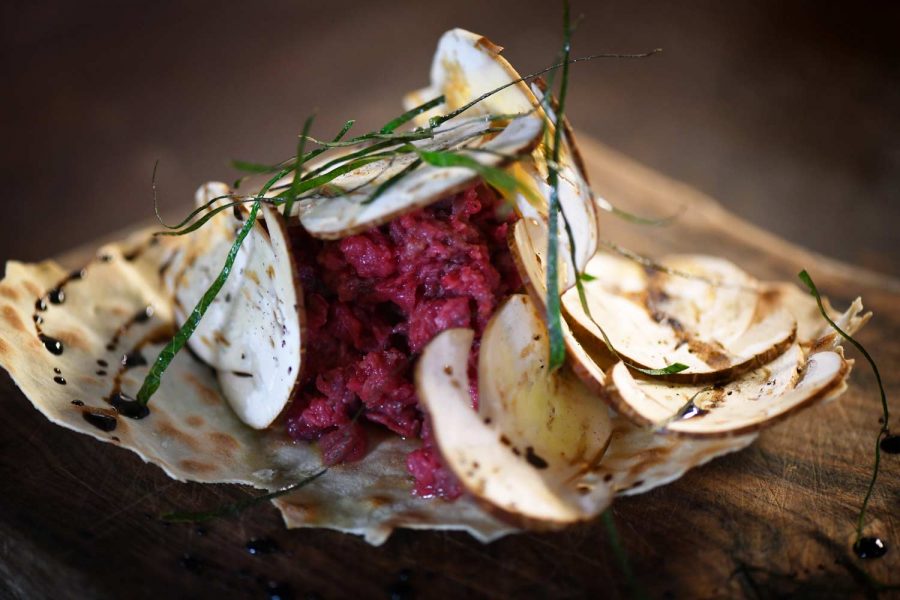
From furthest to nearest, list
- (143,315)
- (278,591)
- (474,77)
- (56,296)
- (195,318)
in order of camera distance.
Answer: (143,315) < (56,296) < (474,77) < (195,318) < (278,591)

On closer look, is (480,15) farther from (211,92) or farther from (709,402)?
(709,402)

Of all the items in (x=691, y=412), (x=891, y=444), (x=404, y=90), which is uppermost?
(x=404, y=90)

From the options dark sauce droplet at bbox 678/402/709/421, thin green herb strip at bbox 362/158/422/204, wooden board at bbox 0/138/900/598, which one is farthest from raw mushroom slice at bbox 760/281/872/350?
thin green herb strip at bbox 362/158/422/204

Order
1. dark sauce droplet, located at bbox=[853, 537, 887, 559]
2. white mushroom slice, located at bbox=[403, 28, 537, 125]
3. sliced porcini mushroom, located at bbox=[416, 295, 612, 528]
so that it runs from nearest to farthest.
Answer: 1. sliced porcini mushroom, located at bbox=[416, 295, 612, 528]
2. dark sauce droplet, located at bbox=[853, 537, 887, 559]
3. white mushroom slice, located at bbox=[403, 28, 537, 125]

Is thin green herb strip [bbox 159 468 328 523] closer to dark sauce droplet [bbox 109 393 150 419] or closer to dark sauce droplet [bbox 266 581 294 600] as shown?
dark sauce droplet [bbox 266 581 294 600]

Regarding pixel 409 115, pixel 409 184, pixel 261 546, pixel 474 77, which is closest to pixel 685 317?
pixel 474 77

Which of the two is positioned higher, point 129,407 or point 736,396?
point 129,407

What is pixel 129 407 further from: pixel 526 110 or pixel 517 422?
pixel 526 110

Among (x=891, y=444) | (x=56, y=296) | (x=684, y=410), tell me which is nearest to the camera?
(x=684, y=410)

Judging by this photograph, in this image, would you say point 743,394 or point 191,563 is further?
point 743,394
